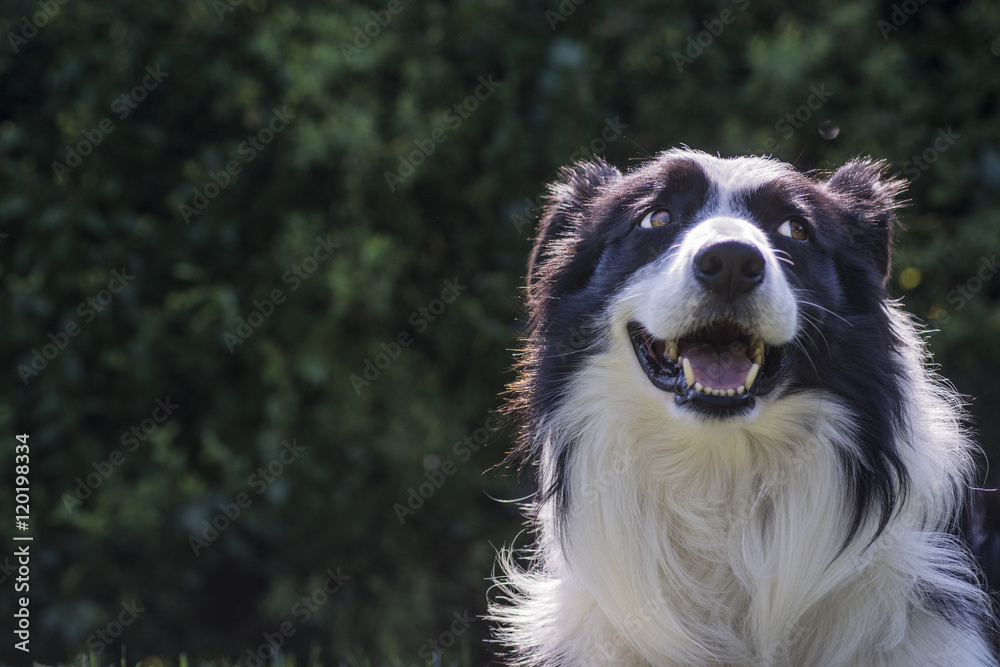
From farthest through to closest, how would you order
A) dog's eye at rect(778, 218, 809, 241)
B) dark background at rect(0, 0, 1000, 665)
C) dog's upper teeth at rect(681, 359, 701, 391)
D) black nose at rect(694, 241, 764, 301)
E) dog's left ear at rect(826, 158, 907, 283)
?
dark background at rect(0, 0, 1000, 665) → dog's left ear at rect(826, 158, 907, 283) → dog's eye at rect(778, 218, 809, 241) → dog's upper teeth at rect(681, 359, 701, 391) → black nose at rect(694, 241, 764, 301)

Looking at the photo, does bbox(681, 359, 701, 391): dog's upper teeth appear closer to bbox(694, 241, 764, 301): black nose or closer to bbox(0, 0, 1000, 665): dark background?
bbox(694, 241, 764, 301): black nose

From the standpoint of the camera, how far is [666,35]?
4.93m

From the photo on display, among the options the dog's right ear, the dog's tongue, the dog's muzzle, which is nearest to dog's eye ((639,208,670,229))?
the dog's right ear

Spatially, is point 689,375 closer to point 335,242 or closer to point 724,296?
point 724,296

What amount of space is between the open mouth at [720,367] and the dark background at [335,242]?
7.17 ft

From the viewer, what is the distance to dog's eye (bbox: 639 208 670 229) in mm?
3006

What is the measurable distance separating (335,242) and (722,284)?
2.62 metres

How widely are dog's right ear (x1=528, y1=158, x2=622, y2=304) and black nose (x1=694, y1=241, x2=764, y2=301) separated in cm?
61

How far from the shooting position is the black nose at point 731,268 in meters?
2.58

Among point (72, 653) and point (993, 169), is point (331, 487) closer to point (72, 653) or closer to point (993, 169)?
point (72, 653)

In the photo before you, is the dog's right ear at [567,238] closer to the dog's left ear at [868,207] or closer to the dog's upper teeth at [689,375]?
the dog's upper teeth at [689,375]

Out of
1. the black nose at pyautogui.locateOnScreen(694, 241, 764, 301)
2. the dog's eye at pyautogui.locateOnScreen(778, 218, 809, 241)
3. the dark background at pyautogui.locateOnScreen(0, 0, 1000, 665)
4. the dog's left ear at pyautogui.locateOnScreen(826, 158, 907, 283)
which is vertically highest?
the dog's left ear at pyautogui.locateOnScreen(826, 158, 907, 283)

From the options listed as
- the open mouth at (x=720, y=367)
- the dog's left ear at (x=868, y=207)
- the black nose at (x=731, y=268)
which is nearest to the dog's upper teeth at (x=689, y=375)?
the open mouth at (x=720, y=367)

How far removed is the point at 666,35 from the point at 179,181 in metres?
2.54
